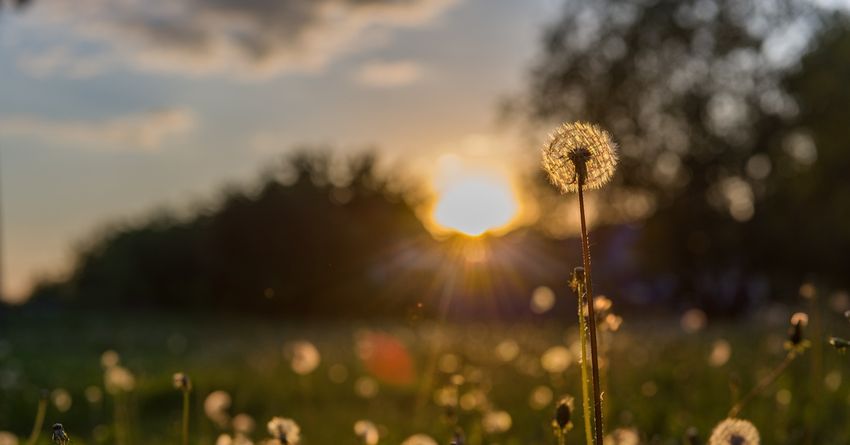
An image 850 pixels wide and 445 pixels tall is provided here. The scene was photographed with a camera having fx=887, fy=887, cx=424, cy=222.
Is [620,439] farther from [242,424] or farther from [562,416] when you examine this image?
[242,424]

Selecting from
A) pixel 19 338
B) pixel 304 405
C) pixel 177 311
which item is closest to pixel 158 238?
pixel 177 311

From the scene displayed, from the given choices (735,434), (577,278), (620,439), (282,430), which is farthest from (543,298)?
(577,278)

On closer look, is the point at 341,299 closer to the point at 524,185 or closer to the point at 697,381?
the point at 524,185

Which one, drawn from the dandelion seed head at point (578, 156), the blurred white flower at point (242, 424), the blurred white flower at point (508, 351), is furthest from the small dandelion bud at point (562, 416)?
the blurred white flower at point (508, 351)

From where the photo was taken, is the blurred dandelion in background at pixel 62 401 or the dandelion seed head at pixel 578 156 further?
the blurred dandelion in background at pixel 62 401

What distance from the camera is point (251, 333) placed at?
66.6 feet

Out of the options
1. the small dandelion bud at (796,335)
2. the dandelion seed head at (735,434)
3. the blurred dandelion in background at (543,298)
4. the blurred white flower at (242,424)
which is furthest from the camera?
the blurred dandelion in background at (543,298)

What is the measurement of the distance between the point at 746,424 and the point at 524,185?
103ft

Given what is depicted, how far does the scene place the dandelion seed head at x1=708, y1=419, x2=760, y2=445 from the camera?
6.26ft

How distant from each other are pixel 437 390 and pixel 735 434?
316cm

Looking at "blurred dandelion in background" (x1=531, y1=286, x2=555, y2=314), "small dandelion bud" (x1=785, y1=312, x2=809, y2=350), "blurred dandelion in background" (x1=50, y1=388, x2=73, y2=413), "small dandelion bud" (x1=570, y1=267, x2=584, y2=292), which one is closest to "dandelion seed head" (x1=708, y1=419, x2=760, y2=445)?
"small dandelion bud" (x1=785, y1=312, x2=809, y2=350)

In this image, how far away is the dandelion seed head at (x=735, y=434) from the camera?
1.91m

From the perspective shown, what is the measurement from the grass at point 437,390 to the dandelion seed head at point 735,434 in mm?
974

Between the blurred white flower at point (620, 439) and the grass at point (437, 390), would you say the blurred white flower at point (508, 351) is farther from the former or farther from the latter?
the blurred white flower at point (620, 439)
